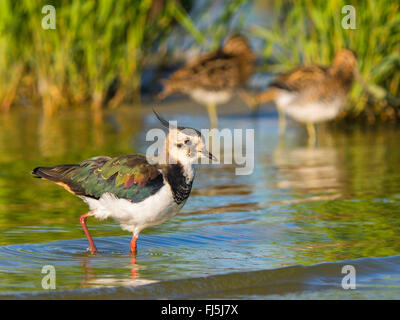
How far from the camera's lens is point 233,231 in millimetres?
6379

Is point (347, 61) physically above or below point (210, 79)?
above

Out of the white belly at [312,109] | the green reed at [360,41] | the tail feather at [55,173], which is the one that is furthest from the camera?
the white belly at [312,109]

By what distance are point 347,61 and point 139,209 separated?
5.79 metres

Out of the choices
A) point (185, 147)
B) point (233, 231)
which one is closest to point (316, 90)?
point (233, 231)

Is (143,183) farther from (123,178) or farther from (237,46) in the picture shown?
(237,46)

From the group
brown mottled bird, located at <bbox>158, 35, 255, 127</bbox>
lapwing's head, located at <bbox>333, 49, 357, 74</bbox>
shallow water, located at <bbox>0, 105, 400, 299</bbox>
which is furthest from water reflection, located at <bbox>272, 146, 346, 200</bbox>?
brown mottled bird, located at <bbox>158, 35, 255, 127</bbox>

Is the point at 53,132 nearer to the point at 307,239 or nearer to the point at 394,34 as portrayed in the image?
the point at 394,34

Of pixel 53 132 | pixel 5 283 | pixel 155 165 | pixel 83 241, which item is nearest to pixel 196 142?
pixel 155 165

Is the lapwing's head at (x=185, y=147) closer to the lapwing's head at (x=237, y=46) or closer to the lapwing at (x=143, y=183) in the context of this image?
the lapwing at (x=143, y=183)

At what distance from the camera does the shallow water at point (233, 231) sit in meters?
5.06

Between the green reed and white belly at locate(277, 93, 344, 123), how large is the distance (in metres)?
0.46

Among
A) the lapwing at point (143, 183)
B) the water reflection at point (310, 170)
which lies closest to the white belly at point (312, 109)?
the water reflection at point (310, 170)

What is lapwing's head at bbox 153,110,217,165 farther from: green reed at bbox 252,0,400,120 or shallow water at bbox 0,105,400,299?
green reed at bbox 252,0,400,120

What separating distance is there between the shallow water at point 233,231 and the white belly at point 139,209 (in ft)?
0.91
